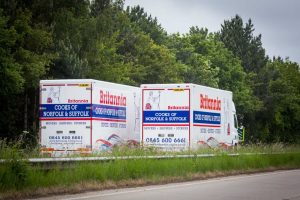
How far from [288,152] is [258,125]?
48.9 m

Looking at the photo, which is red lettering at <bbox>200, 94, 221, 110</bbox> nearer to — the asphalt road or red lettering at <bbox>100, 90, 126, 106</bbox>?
red lettering at <bbox>100, 90, 126, 106</bbox>

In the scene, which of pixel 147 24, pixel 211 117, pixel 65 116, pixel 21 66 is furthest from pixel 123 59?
pixel 65 116

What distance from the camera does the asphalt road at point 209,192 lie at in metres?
14.7

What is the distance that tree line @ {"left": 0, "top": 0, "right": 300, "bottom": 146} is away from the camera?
33.1 m

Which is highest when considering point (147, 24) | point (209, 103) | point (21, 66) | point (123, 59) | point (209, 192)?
point (147, 24)

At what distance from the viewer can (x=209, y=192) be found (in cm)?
1614

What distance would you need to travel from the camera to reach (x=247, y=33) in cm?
9062

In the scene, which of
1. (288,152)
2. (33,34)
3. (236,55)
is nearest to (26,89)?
(33,34)

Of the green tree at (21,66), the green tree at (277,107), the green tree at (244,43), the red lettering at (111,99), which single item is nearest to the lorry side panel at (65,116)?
the red lettering at (111,99)

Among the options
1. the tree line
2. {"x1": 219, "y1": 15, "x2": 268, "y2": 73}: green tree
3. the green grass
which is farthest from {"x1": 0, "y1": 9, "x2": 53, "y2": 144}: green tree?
{"x1": 219, "y1": 15, "x2": 268, "y2": 73}: green tree

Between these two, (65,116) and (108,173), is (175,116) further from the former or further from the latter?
(108,173)

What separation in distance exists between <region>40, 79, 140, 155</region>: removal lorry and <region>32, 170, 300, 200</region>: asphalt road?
6376 millimetres

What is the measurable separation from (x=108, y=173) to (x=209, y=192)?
297cm

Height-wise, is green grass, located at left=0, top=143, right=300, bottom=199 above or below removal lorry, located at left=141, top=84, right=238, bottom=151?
below
